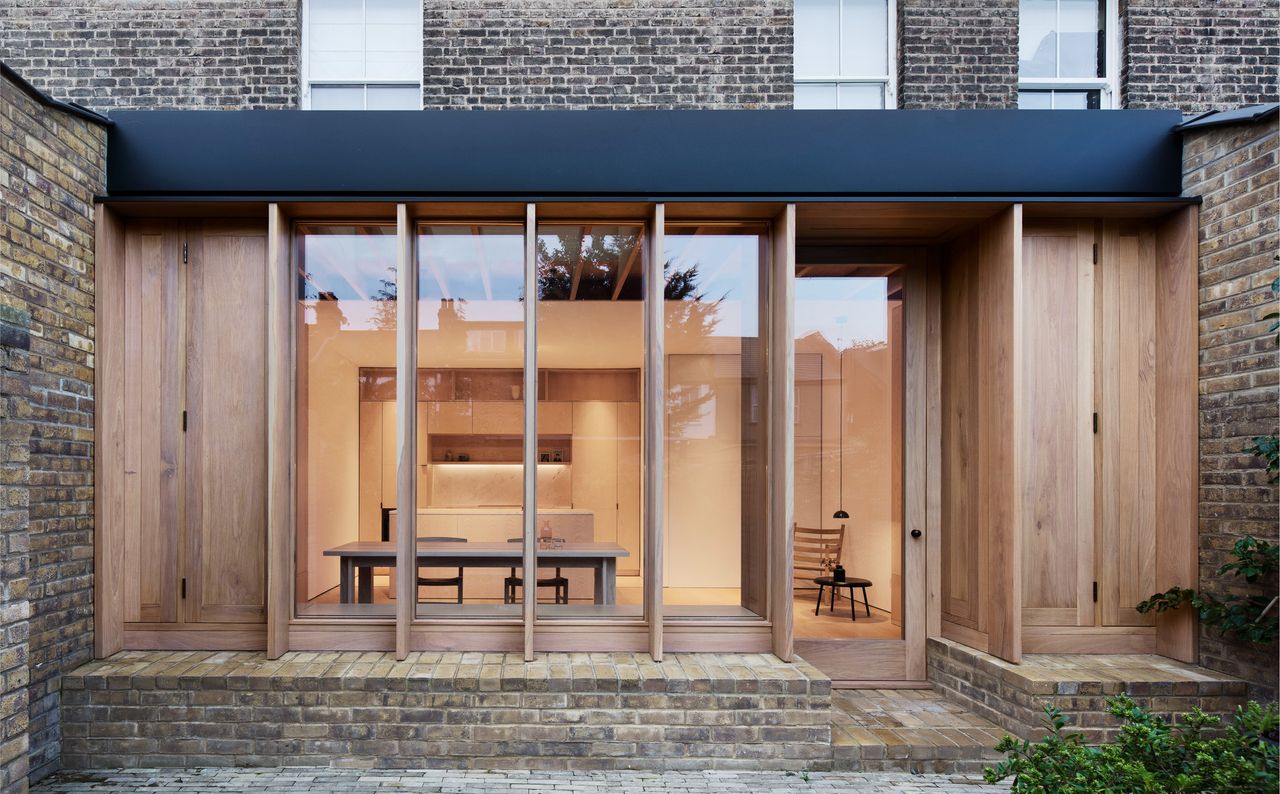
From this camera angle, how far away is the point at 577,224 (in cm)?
471

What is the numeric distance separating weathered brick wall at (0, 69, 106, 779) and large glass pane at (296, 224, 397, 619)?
122 centimetres

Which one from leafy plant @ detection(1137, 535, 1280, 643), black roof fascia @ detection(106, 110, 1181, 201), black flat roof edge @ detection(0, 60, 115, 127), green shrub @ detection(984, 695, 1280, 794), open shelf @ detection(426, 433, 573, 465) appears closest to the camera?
green shrub @ detection(984, 695, 1280, 794)

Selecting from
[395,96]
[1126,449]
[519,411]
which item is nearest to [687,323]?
[519,411]

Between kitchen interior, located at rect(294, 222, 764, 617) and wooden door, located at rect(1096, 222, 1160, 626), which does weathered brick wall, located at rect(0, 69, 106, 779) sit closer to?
kitchen interior, located at rect(294, 222, 764, 617)

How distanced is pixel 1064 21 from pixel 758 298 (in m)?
3.27

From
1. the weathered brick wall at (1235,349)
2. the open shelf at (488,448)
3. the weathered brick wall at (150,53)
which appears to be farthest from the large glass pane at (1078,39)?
the weathered brick wall at (150,53)

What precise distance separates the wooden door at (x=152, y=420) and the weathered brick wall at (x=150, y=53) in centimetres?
111

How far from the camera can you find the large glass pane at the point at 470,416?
467 cm

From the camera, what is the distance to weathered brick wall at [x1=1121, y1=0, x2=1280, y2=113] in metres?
5.04

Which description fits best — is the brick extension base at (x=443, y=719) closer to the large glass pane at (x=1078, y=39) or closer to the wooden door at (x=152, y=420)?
the wooden door at (x=152, y=420)

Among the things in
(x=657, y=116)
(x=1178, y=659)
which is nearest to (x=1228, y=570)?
(x=1178, y=659)

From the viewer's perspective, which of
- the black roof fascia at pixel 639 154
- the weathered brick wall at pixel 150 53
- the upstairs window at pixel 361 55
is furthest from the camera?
the upstairs window at pixel 361 55

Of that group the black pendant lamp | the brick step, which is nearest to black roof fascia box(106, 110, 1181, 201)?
the black pendant lamp

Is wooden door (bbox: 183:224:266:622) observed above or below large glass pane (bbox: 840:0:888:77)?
below
